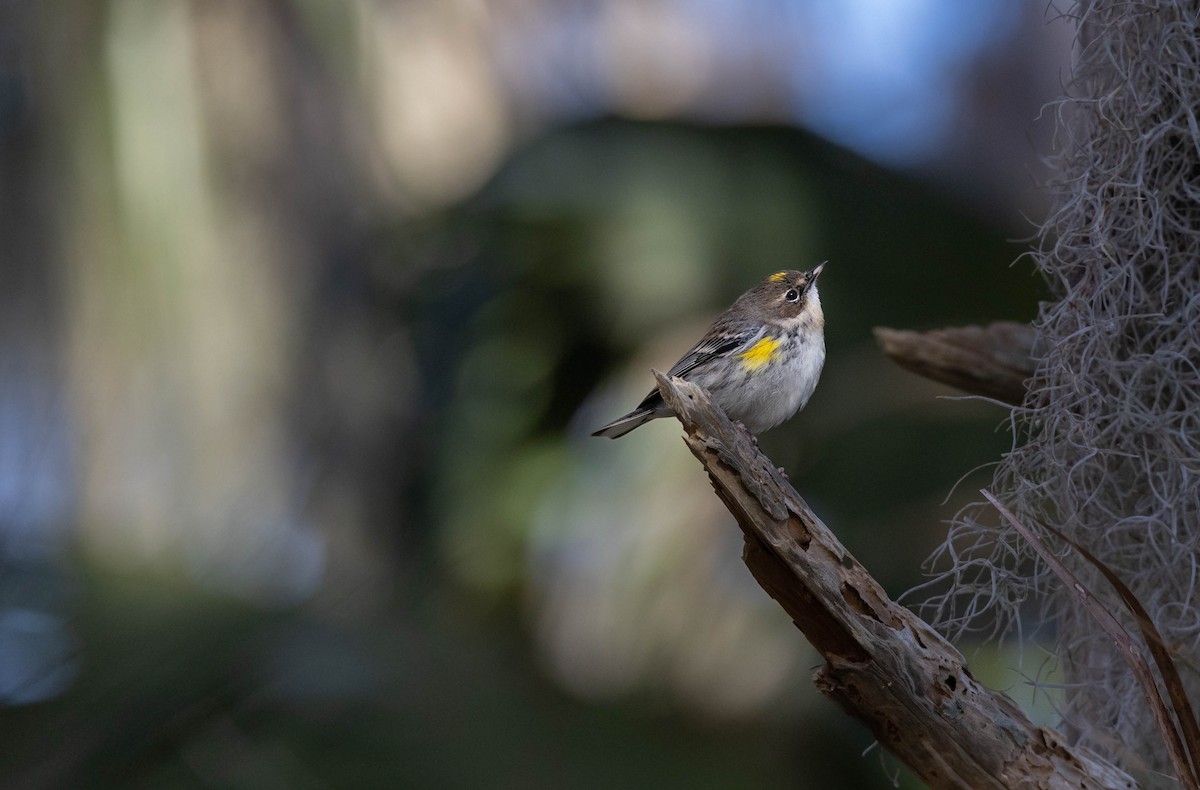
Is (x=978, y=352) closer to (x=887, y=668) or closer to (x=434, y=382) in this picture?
(x=887, y=668)

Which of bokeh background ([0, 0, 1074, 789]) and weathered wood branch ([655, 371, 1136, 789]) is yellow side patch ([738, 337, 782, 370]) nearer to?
weathered wood branch ([655, 371, 1136, 789])

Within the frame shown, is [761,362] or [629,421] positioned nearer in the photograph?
[761,362]

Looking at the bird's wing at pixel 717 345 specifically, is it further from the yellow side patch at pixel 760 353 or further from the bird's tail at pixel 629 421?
the bird's tail at pixel 629 421

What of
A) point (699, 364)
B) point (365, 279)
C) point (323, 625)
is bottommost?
point (323, 625)

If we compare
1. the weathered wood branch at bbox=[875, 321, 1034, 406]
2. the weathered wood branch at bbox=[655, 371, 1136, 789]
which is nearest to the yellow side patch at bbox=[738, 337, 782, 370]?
the weathered wood branch at bbox=[875, 321, 1034, 406]

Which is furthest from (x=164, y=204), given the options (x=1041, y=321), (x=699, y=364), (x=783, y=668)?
(x=1041, y=321)

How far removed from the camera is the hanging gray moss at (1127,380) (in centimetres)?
249

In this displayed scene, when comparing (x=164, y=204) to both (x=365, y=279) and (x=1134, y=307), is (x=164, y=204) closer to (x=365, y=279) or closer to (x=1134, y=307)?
(x=365, y=279)

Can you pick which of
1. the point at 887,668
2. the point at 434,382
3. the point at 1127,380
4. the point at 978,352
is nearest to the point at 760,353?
the point at 978,352

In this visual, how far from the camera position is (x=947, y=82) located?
23.8 ft

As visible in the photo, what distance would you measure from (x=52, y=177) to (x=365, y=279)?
1.72 metres

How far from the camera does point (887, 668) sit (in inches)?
73.6

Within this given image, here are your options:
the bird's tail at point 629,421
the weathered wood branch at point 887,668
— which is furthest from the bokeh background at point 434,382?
the weathered wood branch at point 887,668

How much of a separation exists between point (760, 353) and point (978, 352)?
0.71 meters
